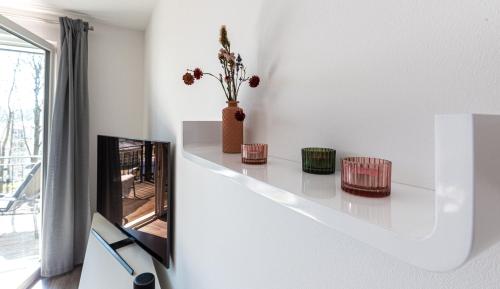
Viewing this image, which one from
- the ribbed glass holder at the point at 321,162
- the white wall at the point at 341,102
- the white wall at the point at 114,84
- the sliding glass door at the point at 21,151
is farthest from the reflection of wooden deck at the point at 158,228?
the white wall at the point at 114,84

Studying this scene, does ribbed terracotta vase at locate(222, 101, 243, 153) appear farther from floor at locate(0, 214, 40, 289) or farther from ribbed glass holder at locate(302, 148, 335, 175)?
floor at locate(0, 214, 40, 289)

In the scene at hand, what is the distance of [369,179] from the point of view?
30cm

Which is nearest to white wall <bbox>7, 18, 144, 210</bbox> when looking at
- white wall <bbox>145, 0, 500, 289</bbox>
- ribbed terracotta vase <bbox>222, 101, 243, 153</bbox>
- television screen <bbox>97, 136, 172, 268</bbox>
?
television screen <bbox>97, 136, 172, 268</bbox>

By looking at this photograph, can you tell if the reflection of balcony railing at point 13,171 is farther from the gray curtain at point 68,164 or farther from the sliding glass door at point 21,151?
the gray curtain at point 68,164

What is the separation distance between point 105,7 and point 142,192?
5.92 ft

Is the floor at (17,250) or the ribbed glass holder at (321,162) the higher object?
the ribbed glass holder at (321,162)

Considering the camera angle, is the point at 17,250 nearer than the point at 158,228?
No

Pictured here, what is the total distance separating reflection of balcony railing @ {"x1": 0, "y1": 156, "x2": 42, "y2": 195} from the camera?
1.89 m

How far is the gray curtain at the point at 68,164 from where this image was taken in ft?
6.96

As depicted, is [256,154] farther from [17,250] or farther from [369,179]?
[17,250]

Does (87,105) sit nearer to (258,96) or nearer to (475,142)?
(258,96)

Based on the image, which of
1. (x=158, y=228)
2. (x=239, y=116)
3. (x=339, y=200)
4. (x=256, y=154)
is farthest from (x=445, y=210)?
(x=158, y=228)

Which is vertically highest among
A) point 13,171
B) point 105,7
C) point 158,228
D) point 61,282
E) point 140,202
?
point 105,7

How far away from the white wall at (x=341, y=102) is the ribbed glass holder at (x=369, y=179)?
70 mm
